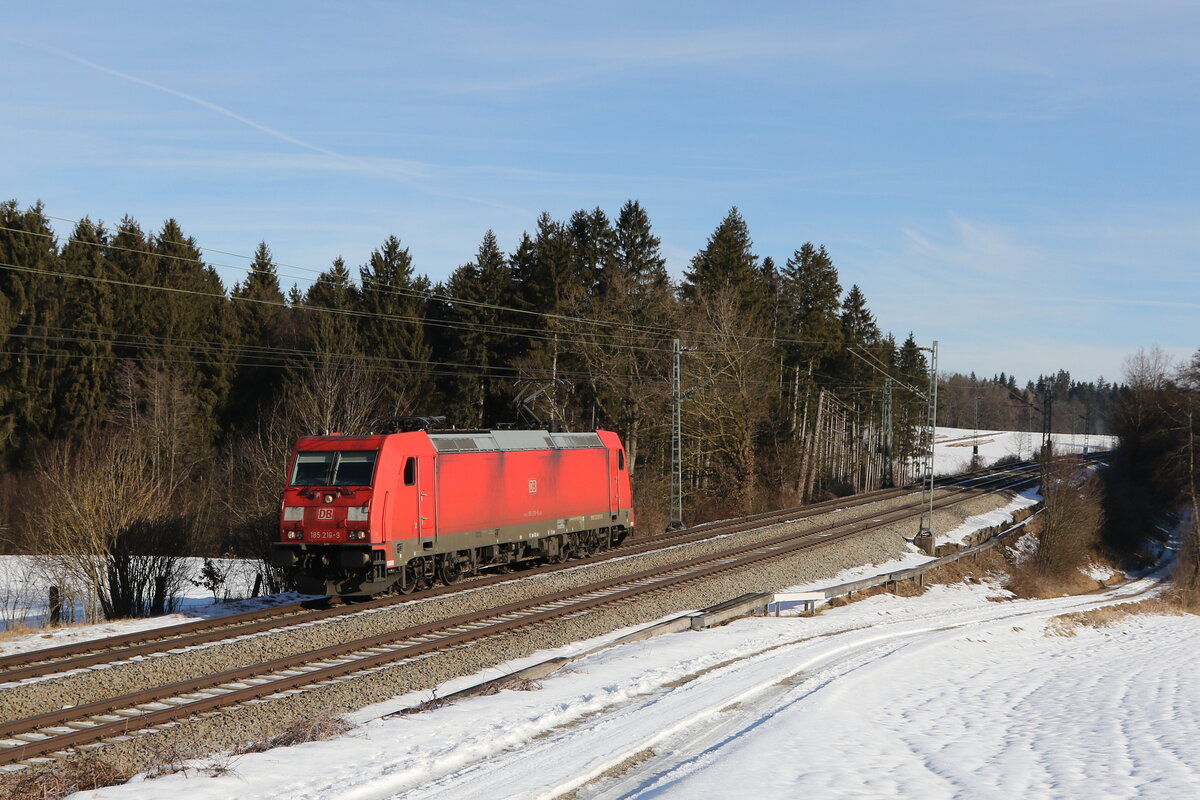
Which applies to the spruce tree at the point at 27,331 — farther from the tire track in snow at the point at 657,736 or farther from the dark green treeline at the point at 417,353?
the tire track in snow at the point at 657,736

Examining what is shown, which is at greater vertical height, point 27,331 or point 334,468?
point 27,331

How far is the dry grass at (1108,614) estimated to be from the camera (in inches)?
1050

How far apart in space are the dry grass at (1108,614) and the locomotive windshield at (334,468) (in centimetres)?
1757

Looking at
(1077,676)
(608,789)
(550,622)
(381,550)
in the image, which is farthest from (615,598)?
(608,789)

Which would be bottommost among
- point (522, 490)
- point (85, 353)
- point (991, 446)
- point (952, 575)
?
point (952, 575)

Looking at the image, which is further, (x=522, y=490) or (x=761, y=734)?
(x=522, y=490)

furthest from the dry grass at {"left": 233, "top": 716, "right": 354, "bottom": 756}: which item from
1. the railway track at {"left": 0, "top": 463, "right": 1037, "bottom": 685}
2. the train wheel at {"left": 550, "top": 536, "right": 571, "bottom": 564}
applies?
the train wheel at {"left": 550, "top": 536, "right": 571, "bottom": 564}

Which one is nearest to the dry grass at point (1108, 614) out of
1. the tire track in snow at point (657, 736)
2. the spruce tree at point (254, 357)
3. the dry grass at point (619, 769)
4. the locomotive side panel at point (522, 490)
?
the tire track in snow at point (657, 736)

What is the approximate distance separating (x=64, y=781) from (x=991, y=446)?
13542cm

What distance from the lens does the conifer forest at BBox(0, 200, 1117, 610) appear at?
45.1 meters

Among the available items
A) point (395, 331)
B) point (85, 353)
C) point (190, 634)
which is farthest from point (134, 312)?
point (190, 634)

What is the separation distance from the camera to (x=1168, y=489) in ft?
206

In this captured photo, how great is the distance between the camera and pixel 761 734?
410 inches

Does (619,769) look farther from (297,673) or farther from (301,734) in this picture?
(297,673)
